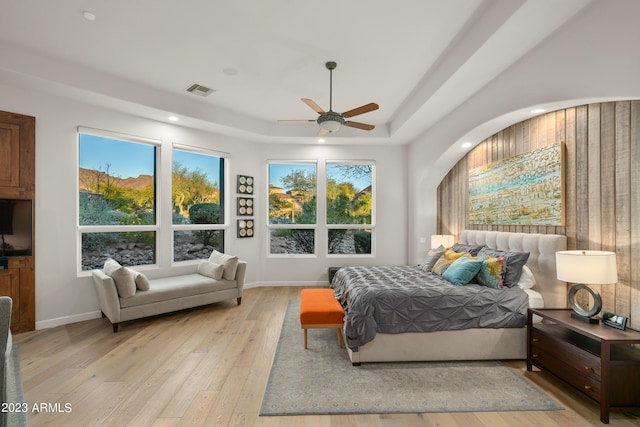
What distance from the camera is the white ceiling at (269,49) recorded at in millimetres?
2570

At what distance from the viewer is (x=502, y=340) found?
116 inches

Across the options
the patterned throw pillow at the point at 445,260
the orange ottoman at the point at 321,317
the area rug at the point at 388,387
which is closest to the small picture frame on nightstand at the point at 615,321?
the area rug at the point at 388,387

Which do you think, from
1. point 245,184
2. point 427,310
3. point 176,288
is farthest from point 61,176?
point 427,310

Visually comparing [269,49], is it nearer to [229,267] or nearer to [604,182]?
[229,267]

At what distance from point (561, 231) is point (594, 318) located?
982 millimetres

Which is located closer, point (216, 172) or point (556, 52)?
point (556, 52)

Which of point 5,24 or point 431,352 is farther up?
point 5,24

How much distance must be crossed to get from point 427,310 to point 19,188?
15.5ft

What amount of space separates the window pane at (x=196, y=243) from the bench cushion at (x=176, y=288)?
0.47 metres

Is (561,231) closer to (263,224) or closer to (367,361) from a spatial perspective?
(367,361)

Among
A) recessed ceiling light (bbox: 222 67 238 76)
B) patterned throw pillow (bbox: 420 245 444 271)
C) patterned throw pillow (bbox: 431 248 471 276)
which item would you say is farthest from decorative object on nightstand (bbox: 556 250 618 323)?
recessed ceiling light (bbox: 222 67 238 76)

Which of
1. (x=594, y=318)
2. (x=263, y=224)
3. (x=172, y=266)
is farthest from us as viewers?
(x=263, y=224)

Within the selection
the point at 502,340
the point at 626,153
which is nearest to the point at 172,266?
the point at 502,340

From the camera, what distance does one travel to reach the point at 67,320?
3932 mm
